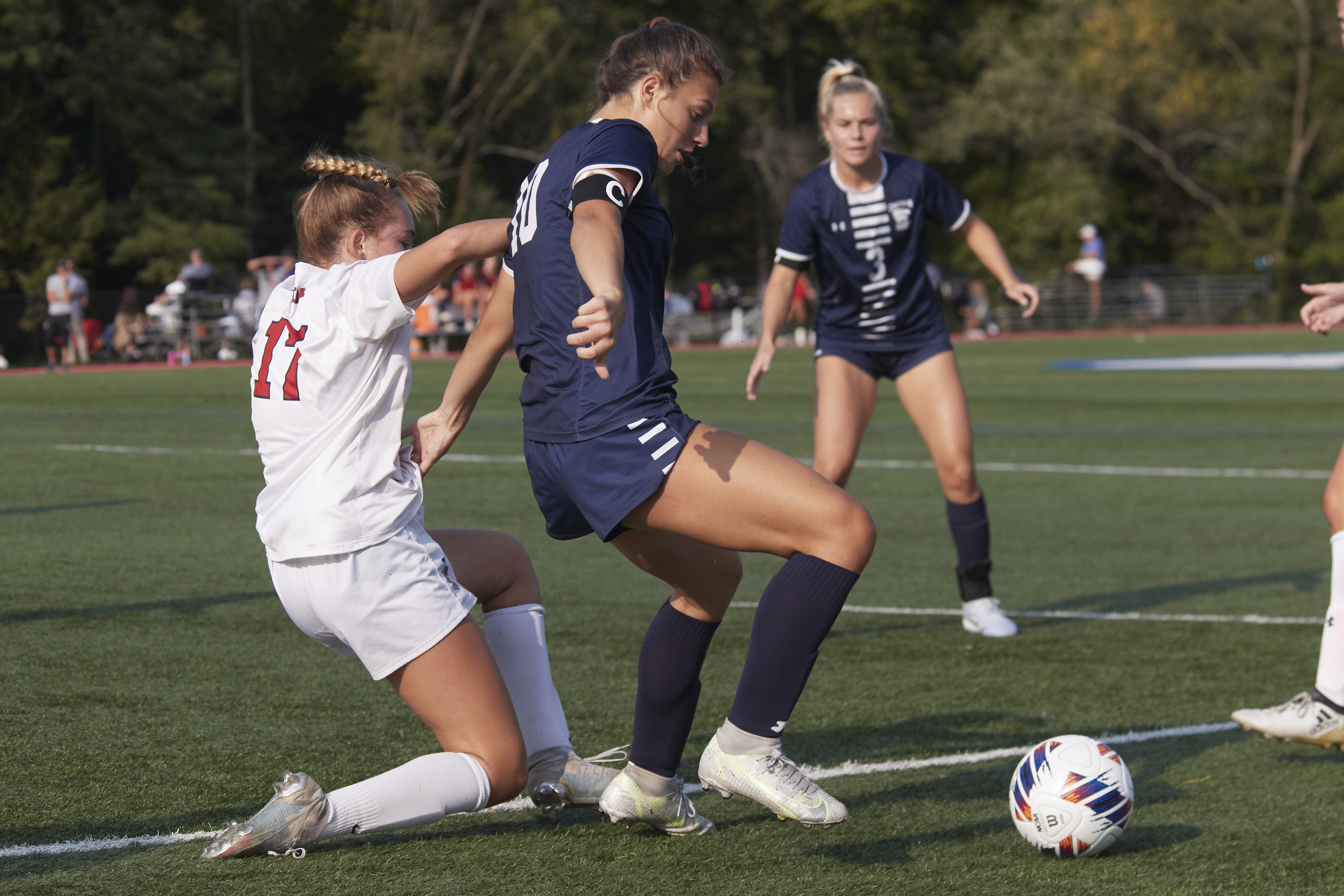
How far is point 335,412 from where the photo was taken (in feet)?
11.9

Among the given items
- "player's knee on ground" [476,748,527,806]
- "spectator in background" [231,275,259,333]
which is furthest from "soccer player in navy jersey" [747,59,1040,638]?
"spectator in background" [231,275,259,333]

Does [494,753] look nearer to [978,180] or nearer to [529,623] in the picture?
[529,623]

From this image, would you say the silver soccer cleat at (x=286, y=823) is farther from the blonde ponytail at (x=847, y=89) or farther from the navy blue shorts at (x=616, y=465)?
the blonde ponytail at (x=847, y=89)

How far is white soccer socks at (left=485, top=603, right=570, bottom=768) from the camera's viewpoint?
4.06 meters

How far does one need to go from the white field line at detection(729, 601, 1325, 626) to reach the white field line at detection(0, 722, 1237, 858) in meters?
1.82

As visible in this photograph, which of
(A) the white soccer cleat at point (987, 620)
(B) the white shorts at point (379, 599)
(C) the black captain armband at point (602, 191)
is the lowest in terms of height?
(A) the white soccer cleat at point (987, 620)

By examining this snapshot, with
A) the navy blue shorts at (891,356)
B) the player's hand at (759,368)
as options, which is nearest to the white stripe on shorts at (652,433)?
the player's hand at (759,368)

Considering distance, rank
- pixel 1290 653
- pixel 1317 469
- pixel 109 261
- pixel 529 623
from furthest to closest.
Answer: pixel 109 261, pixel 1317 469, pixel 1290 653, pixel 529 623

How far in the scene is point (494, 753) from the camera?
370 centimetres

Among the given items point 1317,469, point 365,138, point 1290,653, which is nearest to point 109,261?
point 365,138

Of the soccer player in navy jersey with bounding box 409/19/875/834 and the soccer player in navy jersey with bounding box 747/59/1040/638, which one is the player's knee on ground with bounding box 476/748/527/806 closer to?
the soccer player in navy jersey with bounding box 409/19/875/834

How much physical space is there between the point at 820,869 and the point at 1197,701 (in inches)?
90.0

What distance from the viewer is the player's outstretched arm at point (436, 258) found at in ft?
11.4

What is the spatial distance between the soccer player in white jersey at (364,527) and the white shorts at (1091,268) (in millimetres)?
42548
